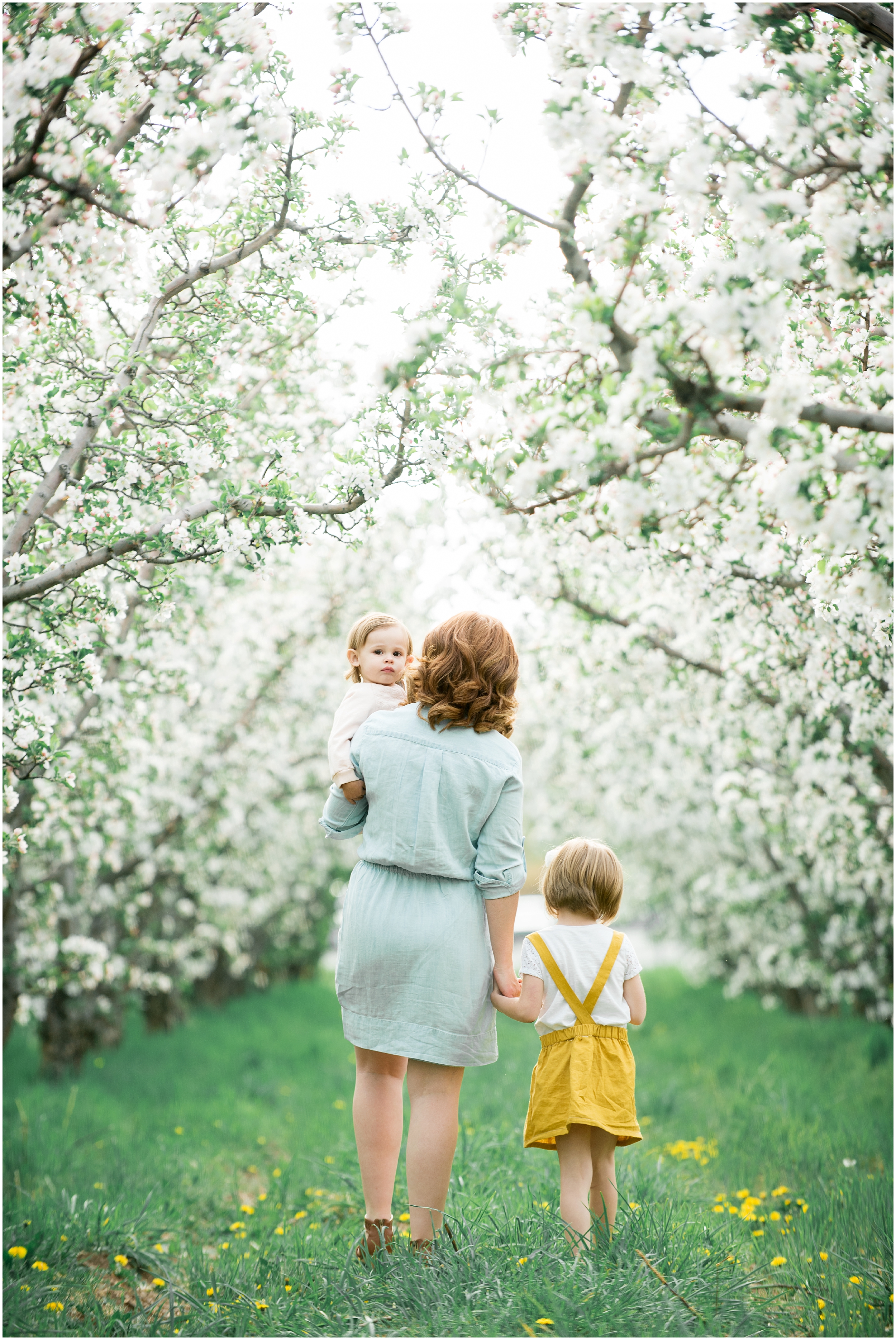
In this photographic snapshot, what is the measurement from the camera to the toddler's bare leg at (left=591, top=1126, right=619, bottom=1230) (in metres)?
3.12

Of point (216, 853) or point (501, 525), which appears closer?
point (501, 525)

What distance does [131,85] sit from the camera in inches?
117

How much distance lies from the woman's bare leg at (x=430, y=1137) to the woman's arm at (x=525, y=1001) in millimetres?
232

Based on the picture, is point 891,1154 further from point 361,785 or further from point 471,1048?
point 361,785

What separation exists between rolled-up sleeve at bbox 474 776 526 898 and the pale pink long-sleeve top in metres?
0.45

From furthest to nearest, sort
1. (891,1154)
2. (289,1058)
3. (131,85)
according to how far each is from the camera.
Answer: (289,1058) < (891,1154) < (131,85)

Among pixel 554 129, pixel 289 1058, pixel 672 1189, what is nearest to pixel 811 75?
pixel 554 129

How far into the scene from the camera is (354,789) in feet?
10.4

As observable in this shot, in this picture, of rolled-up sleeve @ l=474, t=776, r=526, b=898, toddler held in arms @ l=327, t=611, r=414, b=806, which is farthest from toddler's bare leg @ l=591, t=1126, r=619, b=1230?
toddler held in arms @ l=327, t=611, r=414, b=806

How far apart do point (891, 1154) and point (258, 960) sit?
28.5ft

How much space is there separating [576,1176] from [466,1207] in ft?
2.68

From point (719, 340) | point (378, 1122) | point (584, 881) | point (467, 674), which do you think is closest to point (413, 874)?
point (584, 881)

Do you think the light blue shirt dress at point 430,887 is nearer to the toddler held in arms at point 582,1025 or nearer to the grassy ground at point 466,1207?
the toddler held in arms at point 582,1025

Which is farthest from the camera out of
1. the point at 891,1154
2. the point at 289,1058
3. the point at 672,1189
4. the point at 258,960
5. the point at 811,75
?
the point at 258,960
